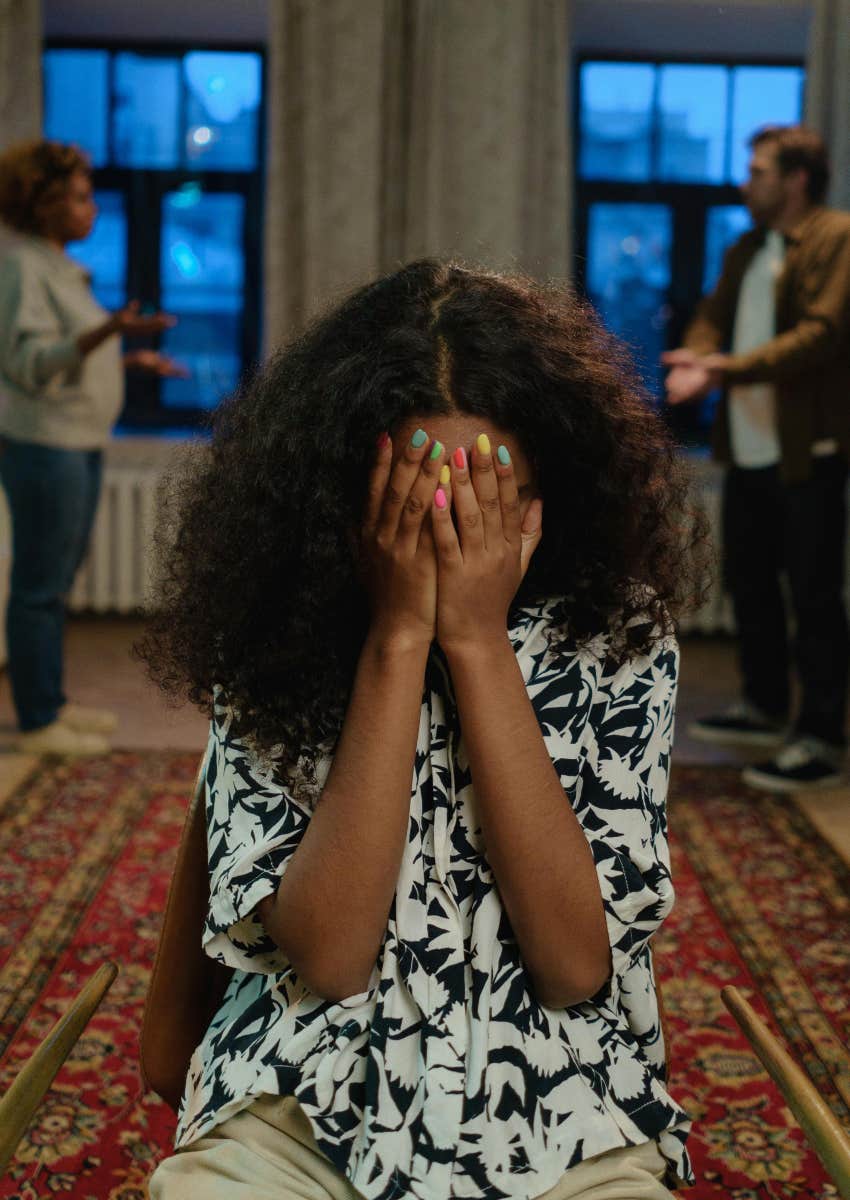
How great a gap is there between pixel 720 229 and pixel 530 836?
5361 millimetres

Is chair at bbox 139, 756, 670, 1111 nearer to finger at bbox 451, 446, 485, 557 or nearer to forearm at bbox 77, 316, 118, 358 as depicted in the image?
finger at bbox 451, 446, 485, 557

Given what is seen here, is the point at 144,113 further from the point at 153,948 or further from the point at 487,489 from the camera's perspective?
the point at 487,489

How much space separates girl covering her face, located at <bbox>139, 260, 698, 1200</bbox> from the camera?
3.59 feet

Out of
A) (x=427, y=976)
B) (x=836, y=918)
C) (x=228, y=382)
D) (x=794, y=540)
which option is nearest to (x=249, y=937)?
(x=427, y=976)

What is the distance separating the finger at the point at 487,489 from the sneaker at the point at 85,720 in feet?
10.6

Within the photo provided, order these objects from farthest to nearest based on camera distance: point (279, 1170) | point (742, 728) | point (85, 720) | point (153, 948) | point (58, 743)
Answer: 1. point (742, 728)
2. point (85, 720)
3. point (58, 743)
4. point (153, 948)
5. point (279, 1170)

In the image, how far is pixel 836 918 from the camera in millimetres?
2975

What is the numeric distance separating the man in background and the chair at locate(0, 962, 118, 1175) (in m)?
2.82

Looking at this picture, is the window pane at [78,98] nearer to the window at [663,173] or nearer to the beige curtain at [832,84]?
the window at [663,173]

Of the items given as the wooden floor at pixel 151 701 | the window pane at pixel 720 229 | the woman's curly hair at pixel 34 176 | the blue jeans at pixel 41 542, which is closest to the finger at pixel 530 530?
the wooden floor at pixel 151 701

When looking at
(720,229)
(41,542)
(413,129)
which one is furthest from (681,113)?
(41,542)

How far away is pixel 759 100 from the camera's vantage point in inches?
236

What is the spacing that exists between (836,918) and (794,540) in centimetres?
128

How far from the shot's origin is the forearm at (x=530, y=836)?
1.12 m
